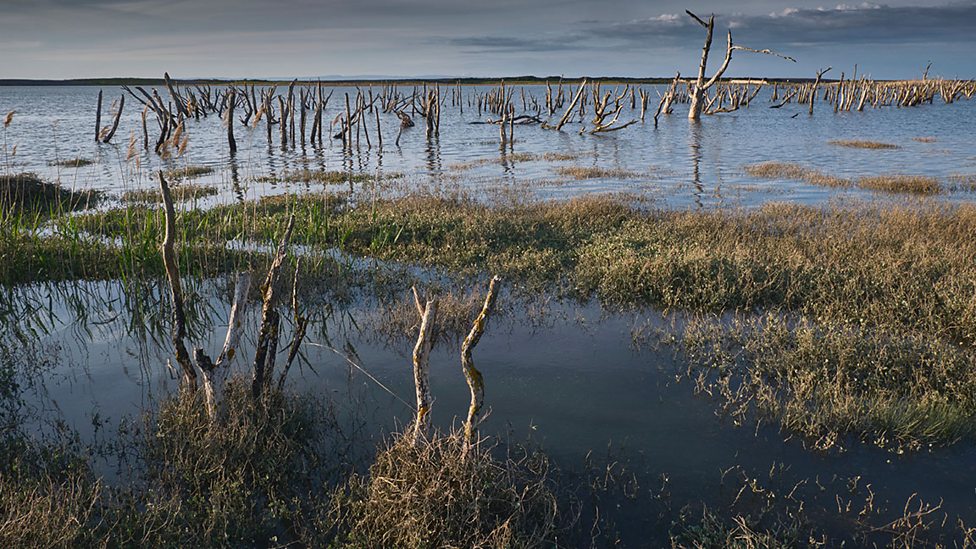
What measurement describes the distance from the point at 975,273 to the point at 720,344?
4.19 m

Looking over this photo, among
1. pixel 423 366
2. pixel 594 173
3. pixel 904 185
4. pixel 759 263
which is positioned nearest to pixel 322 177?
pixel 594 173

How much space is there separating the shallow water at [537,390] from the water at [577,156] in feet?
10.4

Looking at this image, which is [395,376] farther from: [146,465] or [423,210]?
[423,210]

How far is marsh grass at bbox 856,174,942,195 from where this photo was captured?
18.6 metres

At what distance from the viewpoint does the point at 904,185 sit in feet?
62.6

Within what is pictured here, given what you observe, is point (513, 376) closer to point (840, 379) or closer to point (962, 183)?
point (840, 379)

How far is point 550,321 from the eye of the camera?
8.62 meters

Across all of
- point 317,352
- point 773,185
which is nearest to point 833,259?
point 317,352

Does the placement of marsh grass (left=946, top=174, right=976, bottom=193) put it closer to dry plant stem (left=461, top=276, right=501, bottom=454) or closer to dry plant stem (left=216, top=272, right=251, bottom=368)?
dry plant stem (left=461, top=276, right=501, bottom=454)

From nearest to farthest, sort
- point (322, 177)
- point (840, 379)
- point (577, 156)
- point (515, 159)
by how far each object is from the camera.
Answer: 1. point (840, 379)
2. point (322, 177)
3. point (515, 159)
4. point (577, 156)

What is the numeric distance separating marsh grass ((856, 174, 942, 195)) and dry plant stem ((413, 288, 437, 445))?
18437 millimetres

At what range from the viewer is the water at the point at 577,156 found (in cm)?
2009

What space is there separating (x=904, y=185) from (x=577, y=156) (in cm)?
1379

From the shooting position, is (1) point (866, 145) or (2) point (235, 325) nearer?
(2) point (235, 325)
